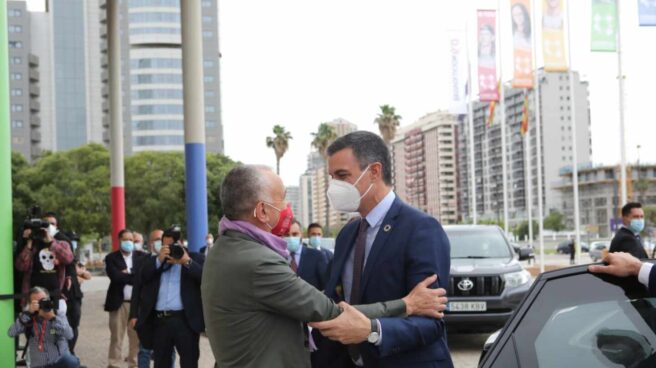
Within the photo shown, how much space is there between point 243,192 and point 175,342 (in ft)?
15.4

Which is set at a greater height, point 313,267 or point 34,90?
point 34,90

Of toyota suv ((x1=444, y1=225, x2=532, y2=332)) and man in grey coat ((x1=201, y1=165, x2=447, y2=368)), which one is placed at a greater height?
man in grey coat ((x1=201, y1=165, x2=447, y2=368))

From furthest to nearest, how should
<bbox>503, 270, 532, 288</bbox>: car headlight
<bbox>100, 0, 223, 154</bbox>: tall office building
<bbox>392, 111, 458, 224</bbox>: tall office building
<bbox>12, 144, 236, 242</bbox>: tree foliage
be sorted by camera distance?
1. <bbox>392, 111, 458, 224</bbox>: tall office building
2. <bbox>100, 0, 223, 154</bbox>: tall office building
3. <bbox>12, 144, 236, 242</bbox>: tree foliage
4. <bbox>503, 270, 532, 288</bbox>: car headlight

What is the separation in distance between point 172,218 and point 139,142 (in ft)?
213

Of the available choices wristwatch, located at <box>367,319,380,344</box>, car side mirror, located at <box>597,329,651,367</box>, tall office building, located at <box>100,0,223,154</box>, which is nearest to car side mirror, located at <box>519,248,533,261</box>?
car side mirror, located at <box>597,329,651,367</box>

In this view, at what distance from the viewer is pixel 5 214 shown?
7836 mm

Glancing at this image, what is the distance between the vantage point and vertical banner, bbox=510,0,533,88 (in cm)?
2922

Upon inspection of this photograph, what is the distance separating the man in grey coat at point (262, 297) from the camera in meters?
3.01

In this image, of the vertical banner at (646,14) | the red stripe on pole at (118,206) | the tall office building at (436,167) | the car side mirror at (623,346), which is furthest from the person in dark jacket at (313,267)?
the tall office building at (436,167)

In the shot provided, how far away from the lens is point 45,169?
61.0 m

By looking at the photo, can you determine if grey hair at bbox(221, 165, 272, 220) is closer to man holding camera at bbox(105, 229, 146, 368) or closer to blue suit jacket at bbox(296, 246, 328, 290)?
blue suit jacket at bbox(296, 246, 328, 290)

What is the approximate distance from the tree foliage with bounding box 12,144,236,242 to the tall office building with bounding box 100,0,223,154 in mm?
57731

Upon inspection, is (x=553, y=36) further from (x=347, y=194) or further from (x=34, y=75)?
(x=34, y=75)

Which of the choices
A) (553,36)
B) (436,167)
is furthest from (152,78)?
(553,36)
